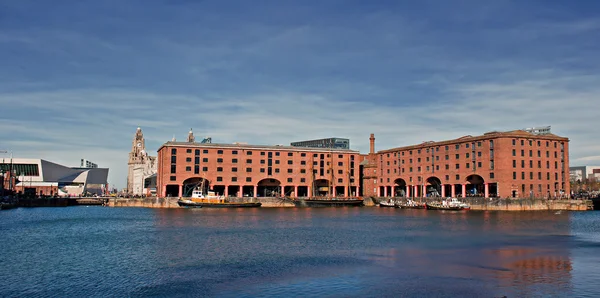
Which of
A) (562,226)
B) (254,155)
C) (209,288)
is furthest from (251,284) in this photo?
(254,155)

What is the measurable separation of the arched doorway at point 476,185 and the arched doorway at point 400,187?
2579 centimetres

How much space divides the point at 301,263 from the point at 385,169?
121600 mm

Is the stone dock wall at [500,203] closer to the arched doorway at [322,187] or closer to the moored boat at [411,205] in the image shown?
the moored boat at [411,205]

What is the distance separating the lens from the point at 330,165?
15088 centimetres

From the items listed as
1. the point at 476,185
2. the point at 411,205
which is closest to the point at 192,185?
the point at 411,205

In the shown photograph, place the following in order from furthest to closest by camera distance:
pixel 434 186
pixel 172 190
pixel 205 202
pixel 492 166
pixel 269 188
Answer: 1. pixel 269 188
2. pixel 434 186
3. pixel 172 190
4. pixel 205 202
5. pixel 492 166

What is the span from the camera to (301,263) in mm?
39094

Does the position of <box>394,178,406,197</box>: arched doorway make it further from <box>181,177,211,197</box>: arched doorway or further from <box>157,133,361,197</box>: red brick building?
<box>181,177,211,197</box>: arched doorway

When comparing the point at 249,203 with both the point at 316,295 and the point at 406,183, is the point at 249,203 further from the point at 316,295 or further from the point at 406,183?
the point at 316,295

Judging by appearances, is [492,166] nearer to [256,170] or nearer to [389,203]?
[389,203]

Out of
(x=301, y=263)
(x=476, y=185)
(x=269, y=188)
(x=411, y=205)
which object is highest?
(x=476, y=185)

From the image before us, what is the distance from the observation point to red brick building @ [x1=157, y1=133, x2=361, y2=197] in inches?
5192

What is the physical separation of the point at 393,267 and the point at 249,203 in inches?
3721

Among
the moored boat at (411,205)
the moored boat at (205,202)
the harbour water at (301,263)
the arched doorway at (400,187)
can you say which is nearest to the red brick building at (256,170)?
the moored boat at (205,202)
